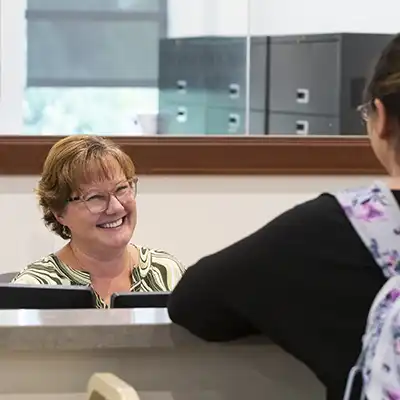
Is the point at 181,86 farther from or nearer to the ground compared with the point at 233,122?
farther from the ground

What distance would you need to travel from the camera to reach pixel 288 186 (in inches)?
141

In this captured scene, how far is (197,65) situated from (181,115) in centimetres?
24

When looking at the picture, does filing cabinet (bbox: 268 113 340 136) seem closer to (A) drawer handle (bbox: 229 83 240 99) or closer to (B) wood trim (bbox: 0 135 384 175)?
(B) wood trim (bbox: 0 135 384 175)

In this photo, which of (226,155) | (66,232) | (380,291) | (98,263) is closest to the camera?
(380,291)

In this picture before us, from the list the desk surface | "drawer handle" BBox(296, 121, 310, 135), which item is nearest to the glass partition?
"drawer handle" BBox(296, 121, 310, 135)

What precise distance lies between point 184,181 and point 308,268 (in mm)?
2336

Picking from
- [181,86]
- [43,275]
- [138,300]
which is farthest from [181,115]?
[138,300]

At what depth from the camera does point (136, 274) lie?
2.38 metres

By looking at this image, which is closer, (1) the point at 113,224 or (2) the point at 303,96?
(1) the point at 113,224

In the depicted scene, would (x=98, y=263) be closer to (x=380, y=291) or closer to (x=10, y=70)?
(x=380, y=291)

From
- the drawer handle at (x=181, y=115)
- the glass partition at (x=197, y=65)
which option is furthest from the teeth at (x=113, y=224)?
the drawer handle at (x=181, y=115)

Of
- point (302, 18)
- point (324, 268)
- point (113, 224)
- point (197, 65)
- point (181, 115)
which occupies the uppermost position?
point (302, 18)

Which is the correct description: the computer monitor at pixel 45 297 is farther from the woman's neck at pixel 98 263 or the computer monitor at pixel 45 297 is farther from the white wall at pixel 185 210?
the white wall at pixel 185 210

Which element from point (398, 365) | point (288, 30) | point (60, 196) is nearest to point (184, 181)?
point (288, 30)
